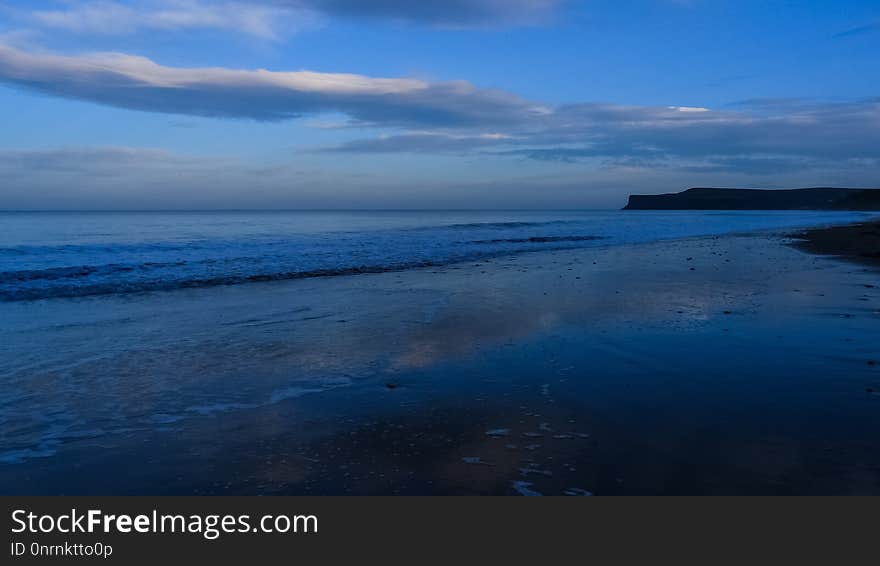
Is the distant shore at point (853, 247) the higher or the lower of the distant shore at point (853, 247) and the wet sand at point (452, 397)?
the higher

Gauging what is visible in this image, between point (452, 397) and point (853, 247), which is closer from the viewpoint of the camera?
point (452, 397)

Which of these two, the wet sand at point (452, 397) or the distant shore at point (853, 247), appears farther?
the distant shore at point (853, 247)

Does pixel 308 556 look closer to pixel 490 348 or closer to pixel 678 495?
pixel 678 495

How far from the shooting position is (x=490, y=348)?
851cm

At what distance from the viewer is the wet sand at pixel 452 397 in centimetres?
434

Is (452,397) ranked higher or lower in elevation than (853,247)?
lower

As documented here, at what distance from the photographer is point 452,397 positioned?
6.25 m

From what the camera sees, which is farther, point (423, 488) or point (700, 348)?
point (700, 348)

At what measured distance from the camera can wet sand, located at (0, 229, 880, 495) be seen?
4340mm

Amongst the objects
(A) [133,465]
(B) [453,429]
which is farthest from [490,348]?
(A) [133,465]

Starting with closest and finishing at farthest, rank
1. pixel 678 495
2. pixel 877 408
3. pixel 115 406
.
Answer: pixel 678 495 → pixel 877 408 → pixel 115 406

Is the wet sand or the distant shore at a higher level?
the distant shore

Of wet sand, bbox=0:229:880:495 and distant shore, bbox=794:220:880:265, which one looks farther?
distant shore, bbox=794:220:880:265

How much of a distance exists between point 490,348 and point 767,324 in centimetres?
499
